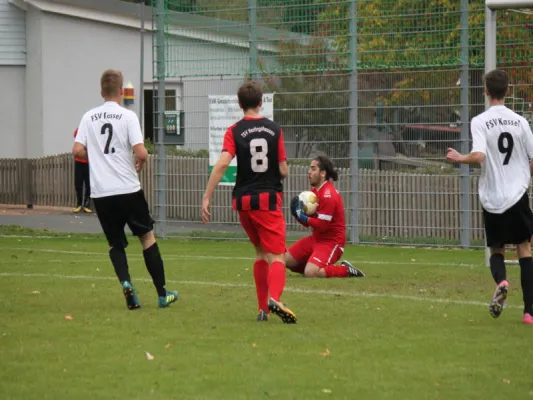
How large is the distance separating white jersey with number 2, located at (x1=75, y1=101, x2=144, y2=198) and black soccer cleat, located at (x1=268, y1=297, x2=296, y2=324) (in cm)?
188

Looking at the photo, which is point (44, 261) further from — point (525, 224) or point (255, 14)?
point (525, 224)

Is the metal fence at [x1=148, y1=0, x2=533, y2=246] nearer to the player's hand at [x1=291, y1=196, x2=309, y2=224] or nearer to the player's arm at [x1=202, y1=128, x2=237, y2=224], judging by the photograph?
the player's hand at [x1=291, y1=196, x2=309, y2=224]

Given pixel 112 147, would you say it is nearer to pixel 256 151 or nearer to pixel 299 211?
pixel 256 151

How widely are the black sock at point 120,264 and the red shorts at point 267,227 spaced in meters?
1.35

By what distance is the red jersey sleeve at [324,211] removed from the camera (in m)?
14.1

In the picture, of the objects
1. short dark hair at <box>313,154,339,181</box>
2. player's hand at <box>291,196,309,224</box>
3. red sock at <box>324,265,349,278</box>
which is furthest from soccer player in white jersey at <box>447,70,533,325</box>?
short dark hair at <box>313,154,339,181</box>

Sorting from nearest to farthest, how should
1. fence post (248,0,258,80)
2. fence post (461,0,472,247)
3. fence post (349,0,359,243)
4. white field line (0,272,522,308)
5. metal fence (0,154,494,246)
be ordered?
white field line (0,272,522,308), fence post (461,0,472,247), metal fence (0,154,494,246), fence post (349,0,359,243), fence post (248,0,258,80)

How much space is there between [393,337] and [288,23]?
37.2 feet

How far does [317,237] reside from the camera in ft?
47.2

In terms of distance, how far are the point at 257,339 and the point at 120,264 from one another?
2.29 meters

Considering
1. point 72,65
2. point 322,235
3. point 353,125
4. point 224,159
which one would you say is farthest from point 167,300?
point 72,65

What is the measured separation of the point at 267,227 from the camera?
982cm

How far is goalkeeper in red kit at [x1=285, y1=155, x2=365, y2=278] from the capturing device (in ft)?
45.8

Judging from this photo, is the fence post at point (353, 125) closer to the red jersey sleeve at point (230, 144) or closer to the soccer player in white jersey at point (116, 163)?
the soccer player in white jersey at point (116, 163)
